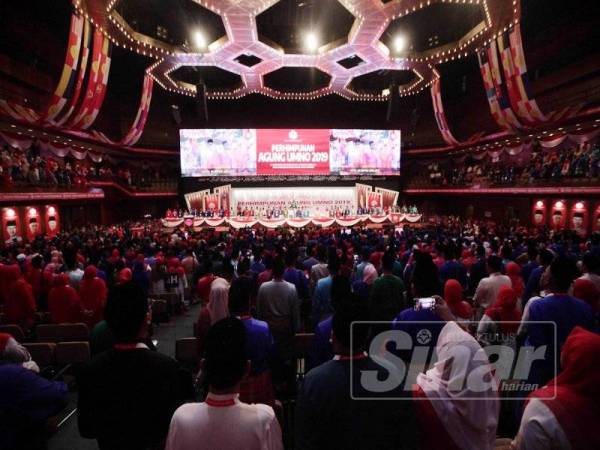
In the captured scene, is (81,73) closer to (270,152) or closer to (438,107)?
(270,152)

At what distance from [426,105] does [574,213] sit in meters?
13.4

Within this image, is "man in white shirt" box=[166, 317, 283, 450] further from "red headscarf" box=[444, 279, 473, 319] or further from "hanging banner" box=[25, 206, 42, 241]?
"hanging banner" box=[25, 206, 42, 241]

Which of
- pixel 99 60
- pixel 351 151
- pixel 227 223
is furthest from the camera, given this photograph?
pixel 351 151

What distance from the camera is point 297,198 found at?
22.7 meters

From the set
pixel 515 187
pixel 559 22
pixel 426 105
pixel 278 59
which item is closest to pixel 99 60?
pixel 278 59

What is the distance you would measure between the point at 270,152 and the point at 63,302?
57.8ft

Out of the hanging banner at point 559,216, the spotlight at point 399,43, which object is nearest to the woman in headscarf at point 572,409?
the spotlight at point 399,43

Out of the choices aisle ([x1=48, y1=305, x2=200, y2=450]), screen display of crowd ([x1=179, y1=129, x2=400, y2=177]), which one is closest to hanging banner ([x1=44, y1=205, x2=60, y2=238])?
screen display of crowd ([x1=179, y1=129, x2=400, y2=177])

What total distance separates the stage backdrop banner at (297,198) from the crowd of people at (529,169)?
5974 mm

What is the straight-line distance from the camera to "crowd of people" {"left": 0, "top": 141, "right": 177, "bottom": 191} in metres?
12.4

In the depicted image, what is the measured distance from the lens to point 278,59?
52.9 ft

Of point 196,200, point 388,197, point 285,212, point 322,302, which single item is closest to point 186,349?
point 322,302

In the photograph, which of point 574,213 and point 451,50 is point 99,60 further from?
point 574,213

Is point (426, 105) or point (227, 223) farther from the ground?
point (426, 105)
